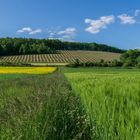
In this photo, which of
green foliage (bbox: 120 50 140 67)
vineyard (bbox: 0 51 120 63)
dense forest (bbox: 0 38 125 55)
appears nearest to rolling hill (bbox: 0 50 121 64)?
vineyard (bbox: 0 51 120 63)

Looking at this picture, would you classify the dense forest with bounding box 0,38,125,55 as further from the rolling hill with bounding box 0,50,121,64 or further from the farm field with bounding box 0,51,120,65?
the farm field with bounding box 0,51,120,65

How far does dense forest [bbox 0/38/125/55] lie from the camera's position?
138000 millimetres

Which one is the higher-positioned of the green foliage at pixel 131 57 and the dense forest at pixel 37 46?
the dense forest at pixel 37 46

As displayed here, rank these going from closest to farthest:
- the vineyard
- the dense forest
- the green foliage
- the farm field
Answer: the farm field, the vineyard, the green foliage, the dense forest

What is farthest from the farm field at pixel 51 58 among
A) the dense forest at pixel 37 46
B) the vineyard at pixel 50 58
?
the dense forest at pixel 37 46

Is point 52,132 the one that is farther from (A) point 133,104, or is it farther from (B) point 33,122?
(A) point 133,104

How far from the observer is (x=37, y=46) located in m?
144

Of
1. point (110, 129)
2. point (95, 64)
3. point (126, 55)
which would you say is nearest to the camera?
point (110, 129)

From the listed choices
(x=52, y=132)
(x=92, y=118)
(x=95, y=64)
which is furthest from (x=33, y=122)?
(x=95, y=64)

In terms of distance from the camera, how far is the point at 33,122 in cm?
574

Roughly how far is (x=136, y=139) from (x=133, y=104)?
5.40 ft

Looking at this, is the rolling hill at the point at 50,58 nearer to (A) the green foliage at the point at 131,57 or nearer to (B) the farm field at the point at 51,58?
(B) the farm field at the point at 51,58

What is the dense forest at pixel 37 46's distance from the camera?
138m

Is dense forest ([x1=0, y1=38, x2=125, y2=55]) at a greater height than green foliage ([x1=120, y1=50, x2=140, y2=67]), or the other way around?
dense forest ([x1=0, y1=38, x2=125, y2=55])
